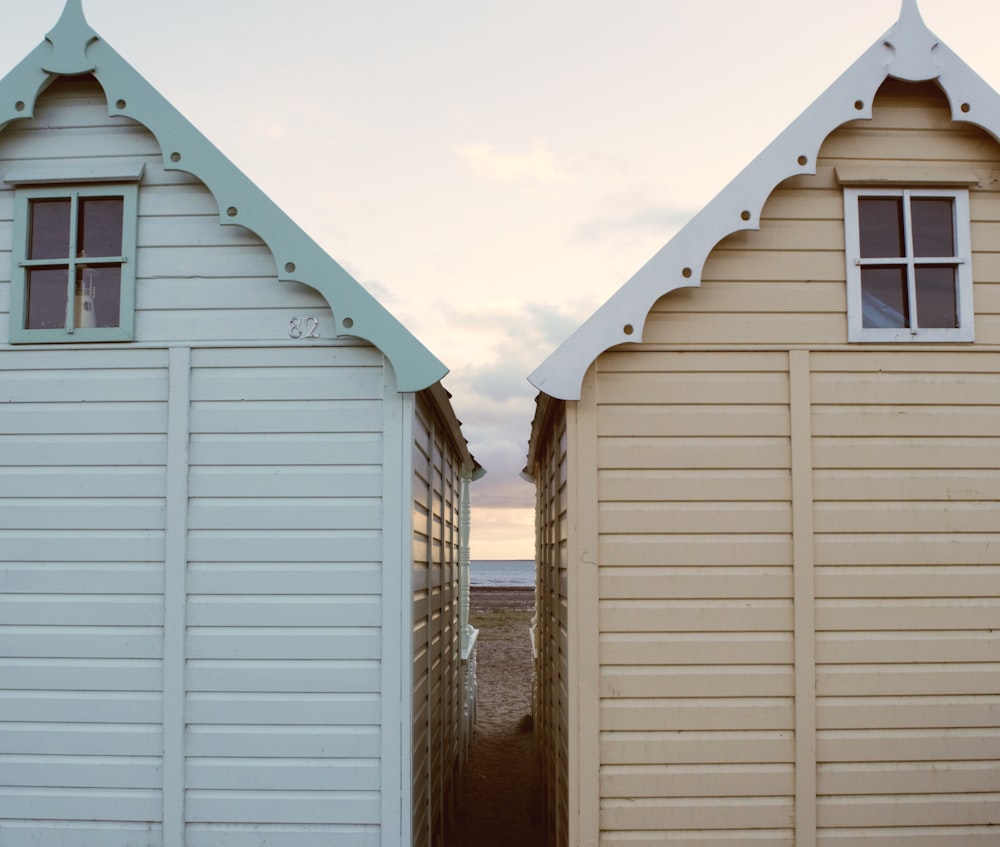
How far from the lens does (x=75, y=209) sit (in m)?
6.50

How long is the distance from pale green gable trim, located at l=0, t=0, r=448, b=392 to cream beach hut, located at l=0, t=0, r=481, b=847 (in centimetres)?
1

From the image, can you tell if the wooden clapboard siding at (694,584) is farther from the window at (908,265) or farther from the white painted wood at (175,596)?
the white painted wood at (175,596)

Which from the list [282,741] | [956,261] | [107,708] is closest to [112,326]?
[107,708]

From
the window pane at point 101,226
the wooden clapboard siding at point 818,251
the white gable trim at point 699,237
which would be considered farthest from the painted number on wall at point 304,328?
the wooden clapboard siding at point 818,251

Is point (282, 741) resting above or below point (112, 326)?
below

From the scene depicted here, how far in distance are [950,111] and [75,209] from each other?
598cm

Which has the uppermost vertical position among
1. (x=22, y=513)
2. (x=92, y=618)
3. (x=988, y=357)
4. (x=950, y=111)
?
(x=950, y=111)

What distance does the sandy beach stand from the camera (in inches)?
409

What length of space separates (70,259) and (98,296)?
0.30m

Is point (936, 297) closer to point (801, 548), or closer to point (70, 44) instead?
point (801, 548)

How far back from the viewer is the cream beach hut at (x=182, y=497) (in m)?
6.19

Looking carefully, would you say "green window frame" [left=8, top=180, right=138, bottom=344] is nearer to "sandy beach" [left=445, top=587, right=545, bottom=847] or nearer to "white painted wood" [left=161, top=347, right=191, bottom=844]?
"white painted wood" [left=161, top=347, right=191, bottom=844]

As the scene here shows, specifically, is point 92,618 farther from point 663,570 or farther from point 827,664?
point 827,664

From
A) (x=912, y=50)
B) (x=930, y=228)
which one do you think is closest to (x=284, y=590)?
(x=930, y=228)
